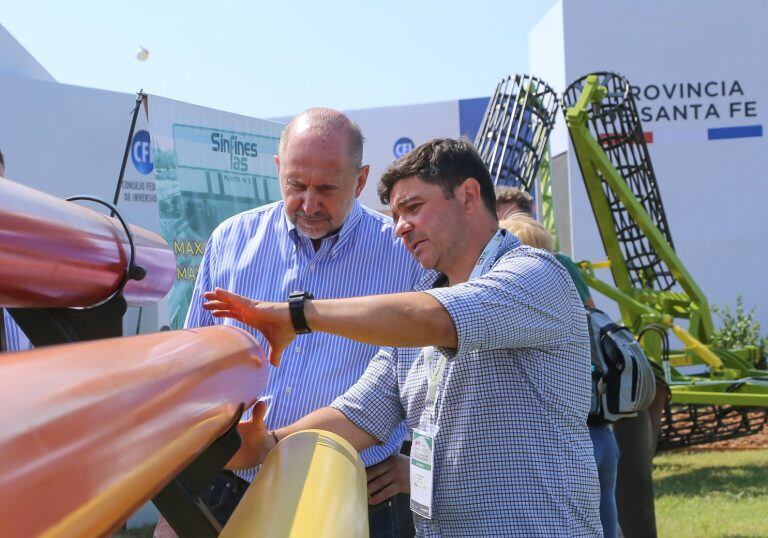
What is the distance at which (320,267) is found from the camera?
9.20 ft

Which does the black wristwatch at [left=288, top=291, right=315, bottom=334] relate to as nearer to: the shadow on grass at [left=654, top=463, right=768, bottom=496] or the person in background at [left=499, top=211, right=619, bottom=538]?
the person in background at [left=499, top=211, right=619, bottom=538]

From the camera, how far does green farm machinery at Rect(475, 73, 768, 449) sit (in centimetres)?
773

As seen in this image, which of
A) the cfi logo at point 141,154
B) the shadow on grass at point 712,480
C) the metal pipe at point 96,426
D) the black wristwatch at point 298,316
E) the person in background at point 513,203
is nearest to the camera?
the metal pipe at point 96,426

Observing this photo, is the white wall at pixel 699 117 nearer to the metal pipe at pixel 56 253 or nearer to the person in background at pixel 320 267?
the person in background at pixel 320 267

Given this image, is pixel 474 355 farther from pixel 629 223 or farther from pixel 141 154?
pixel 629 223

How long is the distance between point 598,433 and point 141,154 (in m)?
4.53

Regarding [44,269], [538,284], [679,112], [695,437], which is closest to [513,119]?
[695,437]

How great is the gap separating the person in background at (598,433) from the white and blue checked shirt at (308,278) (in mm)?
1111

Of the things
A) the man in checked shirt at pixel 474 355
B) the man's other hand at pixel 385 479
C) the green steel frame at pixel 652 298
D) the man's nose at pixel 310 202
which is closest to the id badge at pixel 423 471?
the man in checked shirt at pixel 474 355

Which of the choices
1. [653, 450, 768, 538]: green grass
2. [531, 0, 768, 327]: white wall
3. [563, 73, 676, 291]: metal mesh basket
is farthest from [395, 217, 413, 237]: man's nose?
[531, 0, 768, 327]: white wall

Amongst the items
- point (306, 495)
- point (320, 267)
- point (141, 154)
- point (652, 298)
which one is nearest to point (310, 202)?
point (320, 267)

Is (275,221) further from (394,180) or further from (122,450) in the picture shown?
(122,450)

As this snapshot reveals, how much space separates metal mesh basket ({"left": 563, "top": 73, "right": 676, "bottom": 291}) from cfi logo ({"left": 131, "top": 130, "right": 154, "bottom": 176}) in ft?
12.1

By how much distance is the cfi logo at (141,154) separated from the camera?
711 centimetres
